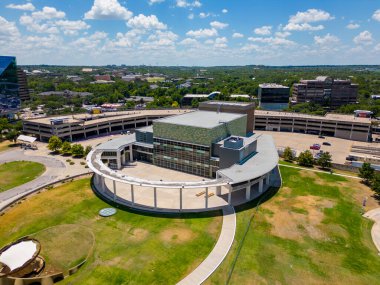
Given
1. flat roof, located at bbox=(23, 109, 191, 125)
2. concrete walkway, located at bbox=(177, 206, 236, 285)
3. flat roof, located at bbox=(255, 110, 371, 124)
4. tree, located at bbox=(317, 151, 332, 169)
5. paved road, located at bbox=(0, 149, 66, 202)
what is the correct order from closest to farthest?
concrete walkway, located at bbox=(177, 206, 236, 285)
paved road, located at bbox=(0, 149, 66, 202)
tree, located at bbox=(317, 151, 332, 169)
flat roof, located at bbox=(23, 109, 191, 125)
flat roof, located at bbox=(255, 110, 371, 124)

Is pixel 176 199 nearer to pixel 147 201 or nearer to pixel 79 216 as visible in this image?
pixel 147 201

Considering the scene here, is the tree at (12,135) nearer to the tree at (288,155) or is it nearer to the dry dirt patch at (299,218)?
the dry dirt patch at (299,218)

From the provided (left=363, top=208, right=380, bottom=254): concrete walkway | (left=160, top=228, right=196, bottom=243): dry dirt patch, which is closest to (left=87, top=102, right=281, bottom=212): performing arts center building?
(left=160, top=228, right=196, bottom=243): dry dirt patch

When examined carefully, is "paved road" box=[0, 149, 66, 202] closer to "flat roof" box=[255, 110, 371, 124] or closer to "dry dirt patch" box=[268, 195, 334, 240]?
"dry dirt patch" box=[268, 195, 334, 240]

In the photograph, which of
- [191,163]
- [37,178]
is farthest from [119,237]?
[37,178]

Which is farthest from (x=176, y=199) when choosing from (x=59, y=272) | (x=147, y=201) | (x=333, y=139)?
(x=333, y=139)

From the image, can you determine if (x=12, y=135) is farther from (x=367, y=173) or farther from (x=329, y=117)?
(x=329, y=117)
